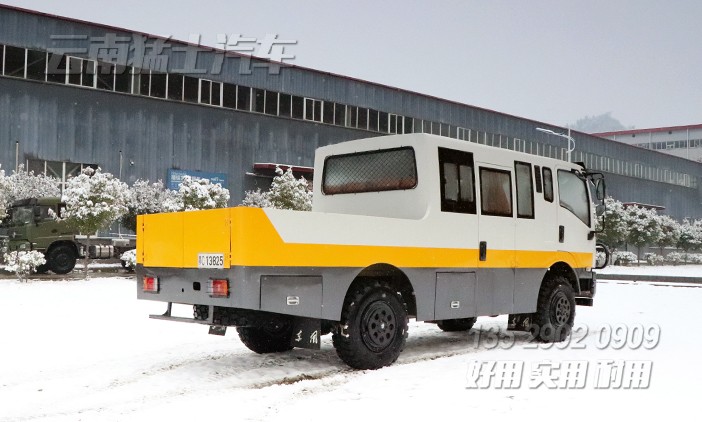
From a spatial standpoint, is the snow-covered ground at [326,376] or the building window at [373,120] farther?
the building window at [373,120]

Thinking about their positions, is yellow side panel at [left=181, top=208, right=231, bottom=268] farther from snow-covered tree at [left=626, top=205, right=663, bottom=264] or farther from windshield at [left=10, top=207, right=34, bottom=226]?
snow-covered tree at [left=626, top=205, right=663, bottom=264]

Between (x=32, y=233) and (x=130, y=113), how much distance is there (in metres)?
13.3

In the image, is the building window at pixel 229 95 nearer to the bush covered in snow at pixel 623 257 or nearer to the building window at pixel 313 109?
the building window at pixel 313 109

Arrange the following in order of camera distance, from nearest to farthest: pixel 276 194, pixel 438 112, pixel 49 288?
1. pixel 49 288
2. pixel 276 194
3. pixel 438 112

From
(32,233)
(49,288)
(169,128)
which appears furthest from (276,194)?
(49,288)

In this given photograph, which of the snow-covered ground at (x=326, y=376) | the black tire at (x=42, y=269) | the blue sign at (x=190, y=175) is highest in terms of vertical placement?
the blue sign at (x=190, y=175)

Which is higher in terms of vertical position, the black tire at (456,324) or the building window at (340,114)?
the building window at (340,114)

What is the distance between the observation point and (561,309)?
37.1ft

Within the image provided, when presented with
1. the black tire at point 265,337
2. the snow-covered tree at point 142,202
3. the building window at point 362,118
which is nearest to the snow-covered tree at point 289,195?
the snow-covered tree at point 142,202

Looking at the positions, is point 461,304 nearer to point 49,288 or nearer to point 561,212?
point 561,212

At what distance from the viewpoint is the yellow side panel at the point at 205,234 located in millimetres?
7352

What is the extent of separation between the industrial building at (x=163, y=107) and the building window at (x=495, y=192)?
1133 inches

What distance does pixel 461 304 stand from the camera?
951 cm

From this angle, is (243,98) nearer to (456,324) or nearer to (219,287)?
(456,324)
